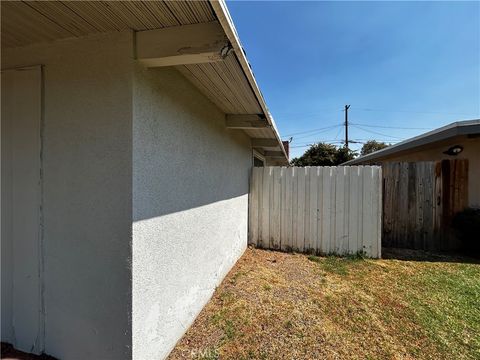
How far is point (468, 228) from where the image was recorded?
5.16 metres

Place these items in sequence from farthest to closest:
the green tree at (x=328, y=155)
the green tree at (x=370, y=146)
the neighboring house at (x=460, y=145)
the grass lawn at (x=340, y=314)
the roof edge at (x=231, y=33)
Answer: the green tree at (x=370, y=146)
the green tree at (x=328, y=155)
the neighboring house at (x=460, y=145)
the grass lawn at (x=340, y=314)
the roof edge at (x=231, y=33)

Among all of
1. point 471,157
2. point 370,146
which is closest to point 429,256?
point 471,157

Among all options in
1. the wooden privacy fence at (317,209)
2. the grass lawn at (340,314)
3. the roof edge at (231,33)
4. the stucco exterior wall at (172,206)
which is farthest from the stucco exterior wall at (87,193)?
the wooden privacy fence at (317,209)

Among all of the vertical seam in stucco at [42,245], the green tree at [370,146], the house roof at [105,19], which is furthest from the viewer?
the green tree at [370,146]

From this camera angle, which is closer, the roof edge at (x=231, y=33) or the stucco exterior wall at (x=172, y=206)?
the roof edge at (x=231, y=33)

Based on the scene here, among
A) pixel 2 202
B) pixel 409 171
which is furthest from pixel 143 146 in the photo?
pixel 409 171

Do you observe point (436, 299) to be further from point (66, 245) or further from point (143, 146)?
point (66, 245)

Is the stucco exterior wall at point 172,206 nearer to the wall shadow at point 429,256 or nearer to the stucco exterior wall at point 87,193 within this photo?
the stucco exterior wall at point 87,193

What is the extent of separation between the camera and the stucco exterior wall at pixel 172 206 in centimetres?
180

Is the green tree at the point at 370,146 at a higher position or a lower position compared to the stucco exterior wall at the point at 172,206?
higher

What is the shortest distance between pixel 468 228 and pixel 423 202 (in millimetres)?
Answer: 965

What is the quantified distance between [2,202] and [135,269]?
1.41 meters

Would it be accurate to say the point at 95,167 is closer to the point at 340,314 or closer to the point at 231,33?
the point at 231,33

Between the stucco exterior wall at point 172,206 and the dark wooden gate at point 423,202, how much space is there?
4954mm
